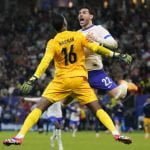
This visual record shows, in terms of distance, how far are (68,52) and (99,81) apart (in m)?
1.84

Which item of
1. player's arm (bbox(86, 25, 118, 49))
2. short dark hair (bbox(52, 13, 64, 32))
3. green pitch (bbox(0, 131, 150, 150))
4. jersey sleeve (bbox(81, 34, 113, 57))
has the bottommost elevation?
green pitch (bbox(0, 131, 150, 150))

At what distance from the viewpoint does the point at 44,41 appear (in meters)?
45.5

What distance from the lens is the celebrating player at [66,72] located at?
14.6 metres

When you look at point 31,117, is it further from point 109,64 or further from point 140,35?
point 140,35

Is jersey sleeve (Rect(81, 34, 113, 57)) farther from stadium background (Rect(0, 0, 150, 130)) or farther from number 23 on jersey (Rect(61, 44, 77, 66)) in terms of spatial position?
stadium background (Rect(0, 0, 150, 130))

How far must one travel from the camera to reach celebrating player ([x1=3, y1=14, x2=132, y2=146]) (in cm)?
1465

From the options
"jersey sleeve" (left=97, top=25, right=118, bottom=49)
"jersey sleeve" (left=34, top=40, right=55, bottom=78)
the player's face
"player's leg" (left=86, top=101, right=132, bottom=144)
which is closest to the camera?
"jersey sleeve" (left=34, top=40, right=55, bottom=78)

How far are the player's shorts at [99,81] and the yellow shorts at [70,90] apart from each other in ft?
4.19

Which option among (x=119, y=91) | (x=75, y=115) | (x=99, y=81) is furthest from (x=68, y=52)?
(x=75, y=115)

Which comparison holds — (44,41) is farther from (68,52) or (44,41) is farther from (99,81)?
(68,52)

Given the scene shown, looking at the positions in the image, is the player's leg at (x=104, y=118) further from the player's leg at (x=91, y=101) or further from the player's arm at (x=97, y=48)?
the player's arm at (x=97, y=48)

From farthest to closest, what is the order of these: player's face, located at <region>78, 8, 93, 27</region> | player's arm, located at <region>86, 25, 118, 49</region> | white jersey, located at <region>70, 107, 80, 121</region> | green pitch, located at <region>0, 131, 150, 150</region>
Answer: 1. white jersey, located at <region>70, 107, 80, 121</region>
2. green pitch, located at <region>0, 131, 150, 150</region>
3. player's face, located at <region>78, 8, 93, 27</region>
4. player's arm, located at <region>86, 25, 118, 49</region>

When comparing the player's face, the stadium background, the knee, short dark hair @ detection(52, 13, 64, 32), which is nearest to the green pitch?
the knee

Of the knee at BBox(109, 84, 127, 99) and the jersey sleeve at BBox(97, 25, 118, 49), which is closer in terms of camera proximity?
the jersey sleeve at BBox(97, 25, 118, 49)
